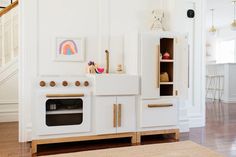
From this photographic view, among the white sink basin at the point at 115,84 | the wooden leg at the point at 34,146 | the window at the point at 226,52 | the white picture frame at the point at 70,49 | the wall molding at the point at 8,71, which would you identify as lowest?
the wooden leg at the point at 34,146

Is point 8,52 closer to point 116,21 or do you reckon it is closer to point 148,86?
point 116,21

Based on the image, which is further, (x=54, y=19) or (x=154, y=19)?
(x=154, y=19)

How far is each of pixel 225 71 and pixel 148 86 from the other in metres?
5.06

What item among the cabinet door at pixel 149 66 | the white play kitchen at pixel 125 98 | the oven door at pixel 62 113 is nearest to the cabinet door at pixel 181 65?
the white play kitchen at pixel 125 98

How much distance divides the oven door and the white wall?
1.23 feet

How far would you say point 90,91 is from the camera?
8.95 feet

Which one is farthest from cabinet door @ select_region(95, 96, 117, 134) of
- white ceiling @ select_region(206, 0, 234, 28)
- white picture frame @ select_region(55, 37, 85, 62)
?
white ceiling @ select_region(206, 0, 234, 28)

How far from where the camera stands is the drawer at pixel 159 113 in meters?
2.94

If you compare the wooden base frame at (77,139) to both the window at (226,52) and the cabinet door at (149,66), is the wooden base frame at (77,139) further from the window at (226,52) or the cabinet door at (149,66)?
the window at (226,52)

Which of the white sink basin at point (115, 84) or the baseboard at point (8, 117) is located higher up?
the white sink basin at point (115, 84)

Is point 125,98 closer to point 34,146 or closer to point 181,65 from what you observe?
point 181,65

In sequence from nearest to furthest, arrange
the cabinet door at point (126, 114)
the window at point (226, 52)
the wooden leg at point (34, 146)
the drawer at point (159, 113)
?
the wooden leg at point (34, 146) < the cabinet door at point (126, 114) < the drawer at point (159, 113) < the window at point (226, 52)

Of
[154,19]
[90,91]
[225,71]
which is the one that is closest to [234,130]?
[154,19]

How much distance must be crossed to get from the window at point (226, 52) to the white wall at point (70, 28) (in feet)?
24.0
